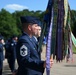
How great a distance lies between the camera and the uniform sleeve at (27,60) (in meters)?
4.11

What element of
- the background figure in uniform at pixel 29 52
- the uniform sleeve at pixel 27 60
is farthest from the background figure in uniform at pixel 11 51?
the uniform sleeve at pixel 27 60

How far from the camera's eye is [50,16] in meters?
3.98

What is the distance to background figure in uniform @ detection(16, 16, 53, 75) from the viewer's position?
4125mm

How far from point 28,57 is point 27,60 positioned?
41mm

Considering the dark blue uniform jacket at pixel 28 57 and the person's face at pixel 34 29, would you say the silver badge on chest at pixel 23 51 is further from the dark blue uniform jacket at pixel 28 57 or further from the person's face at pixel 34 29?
the person's face at pixel 34 29

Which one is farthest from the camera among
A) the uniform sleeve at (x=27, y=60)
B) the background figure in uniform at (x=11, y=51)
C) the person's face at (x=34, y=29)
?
the background figure in uniform at (x=11, y=51)

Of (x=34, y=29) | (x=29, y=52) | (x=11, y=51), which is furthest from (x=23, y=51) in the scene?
(x=11, y=51)

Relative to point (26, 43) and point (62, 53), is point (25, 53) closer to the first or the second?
point (26, 43)

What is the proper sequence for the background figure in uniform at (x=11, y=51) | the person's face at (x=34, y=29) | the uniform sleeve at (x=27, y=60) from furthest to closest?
the background figure in uniform at (x=11, y=51) < the person's face at (x=34, y=29) < the uniform sleeve at (x=27, y=60)

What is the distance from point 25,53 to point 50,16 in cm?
56

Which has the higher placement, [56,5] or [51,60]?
[56,5]

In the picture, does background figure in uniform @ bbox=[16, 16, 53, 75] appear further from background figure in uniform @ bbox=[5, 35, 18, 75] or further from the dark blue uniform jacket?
background figure in uniform @ bbox=[5, 35, 18, 75]

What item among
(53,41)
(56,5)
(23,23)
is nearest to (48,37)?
(53,41)

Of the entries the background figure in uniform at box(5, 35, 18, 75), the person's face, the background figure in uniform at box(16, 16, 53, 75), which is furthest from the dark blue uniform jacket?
the background figure in uniform at box(5, 35, 18, 75)
